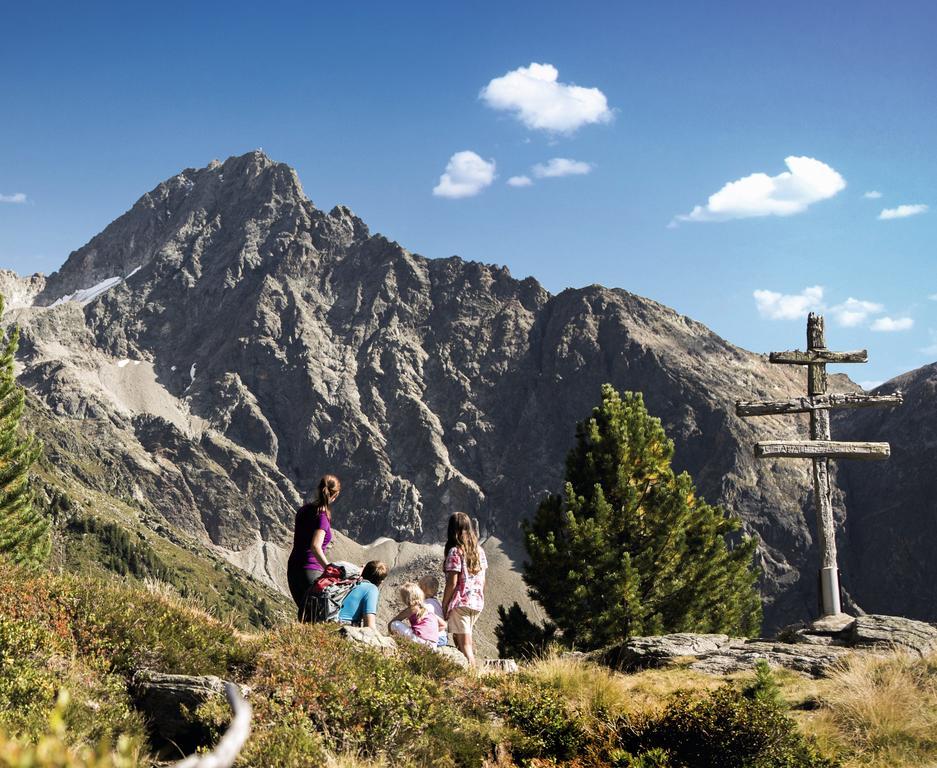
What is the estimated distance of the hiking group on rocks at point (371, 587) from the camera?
38.2ft

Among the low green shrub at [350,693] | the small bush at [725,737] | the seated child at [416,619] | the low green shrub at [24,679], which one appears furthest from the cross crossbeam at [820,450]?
the low green shrub at [24,679]

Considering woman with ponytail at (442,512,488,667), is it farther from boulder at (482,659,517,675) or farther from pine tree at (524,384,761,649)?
pine tree at (524,384,761,649)

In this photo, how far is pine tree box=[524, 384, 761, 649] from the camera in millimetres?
23641

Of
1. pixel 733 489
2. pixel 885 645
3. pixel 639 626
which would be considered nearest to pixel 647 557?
pixel 639 626

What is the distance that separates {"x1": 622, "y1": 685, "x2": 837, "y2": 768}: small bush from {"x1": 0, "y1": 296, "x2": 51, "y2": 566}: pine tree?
97.1 ft

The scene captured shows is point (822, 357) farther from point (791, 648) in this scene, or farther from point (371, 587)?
point (371, 587)

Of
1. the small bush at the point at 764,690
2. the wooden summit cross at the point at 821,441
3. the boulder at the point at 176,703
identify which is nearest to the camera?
the boulder at the point at 176,703

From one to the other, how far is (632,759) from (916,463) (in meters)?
199

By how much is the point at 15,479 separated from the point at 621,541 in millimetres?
27669

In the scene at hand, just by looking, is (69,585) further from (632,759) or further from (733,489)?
(733,489)

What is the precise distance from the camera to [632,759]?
27.6 ft

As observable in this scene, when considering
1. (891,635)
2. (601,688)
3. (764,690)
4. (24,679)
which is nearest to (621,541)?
(891,635)

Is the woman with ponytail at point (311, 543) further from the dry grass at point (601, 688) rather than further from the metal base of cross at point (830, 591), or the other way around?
the metal base of cross at point (830, 591)

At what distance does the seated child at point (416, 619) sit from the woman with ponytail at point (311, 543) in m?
1.62
